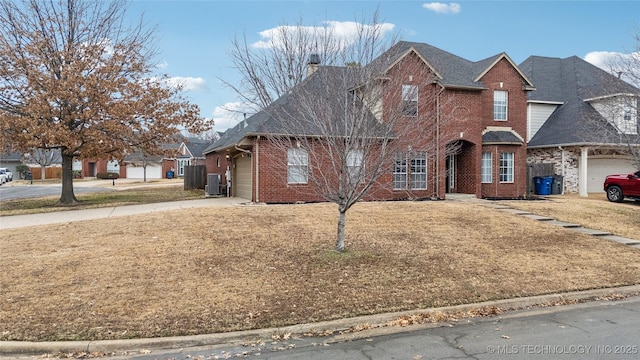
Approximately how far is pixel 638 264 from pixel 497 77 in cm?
1319

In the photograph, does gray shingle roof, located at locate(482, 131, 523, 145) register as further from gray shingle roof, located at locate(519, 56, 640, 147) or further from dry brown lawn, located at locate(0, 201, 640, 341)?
dry brown lawn, located at locate(0, 201, 640, 341)

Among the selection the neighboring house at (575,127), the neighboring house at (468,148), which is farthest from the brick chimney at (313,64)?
the neighboring house at (575,127)

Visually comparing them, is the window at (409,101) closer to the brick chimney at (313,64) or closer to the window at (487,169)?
the brick chimney at (313,64)

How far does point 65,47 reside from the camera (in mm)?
18188

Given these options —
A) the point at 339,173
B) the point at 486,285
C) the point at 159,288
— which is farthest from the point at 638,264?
the point at 159,288

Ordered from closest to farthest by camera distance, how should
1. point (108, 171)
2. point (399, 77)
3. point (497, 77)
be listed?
point (399, 77)
point (497, 77)
point (108, 171)

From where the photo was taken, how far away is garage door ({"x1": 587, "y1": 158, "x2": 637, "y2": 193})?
24203 mm

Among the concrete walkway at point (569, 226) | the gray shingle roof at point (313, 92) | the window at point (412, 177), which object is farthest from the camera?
the window at point (412, 177)

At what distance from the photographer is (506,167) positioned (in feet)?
68.1

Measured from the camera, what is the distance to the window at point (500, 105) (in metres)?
21.1

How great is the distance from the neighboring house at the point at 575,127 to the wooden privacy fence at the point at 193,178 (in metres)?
20.6

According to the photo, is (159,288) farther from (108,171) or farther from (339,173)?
(108,171)

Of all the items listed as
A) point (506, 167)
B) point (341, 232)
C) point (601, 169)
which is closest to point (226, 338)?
point (341, 232)

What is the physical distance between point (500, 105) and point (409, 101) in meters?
15.0
